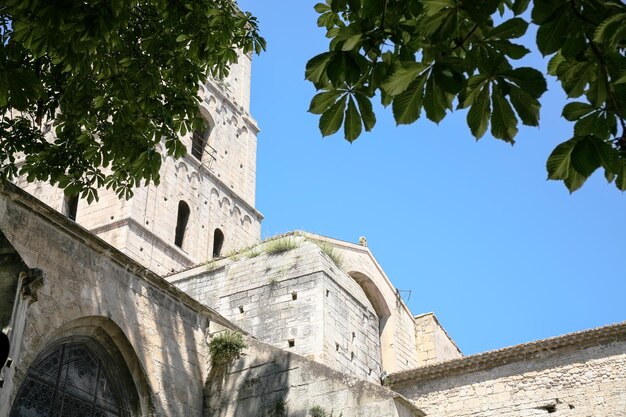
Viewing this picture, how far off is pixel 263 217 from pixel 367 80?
24.8 metres

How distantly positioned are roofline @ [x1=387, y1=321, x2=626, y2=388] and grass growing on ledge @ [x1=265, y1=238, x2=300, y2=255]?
10.8ft

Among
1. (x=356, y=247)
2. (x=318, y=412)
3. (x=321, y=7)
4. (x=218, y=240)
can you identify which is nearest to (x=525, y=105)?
(x=321, y=7)

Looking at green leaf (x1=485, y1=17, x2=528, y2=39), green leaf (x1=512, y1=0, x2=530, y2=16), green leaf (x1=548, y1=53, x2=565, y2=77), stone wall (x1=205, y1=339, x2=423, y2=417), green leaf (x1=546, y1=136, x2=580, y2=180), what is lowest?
green leaf (x1=546, y1=136, x2=580, y2=180)

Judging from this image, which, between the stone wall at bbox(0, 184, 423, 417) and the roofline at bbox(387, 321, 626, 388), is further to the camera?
the roofline at bbox(387, 321, 626, 388)

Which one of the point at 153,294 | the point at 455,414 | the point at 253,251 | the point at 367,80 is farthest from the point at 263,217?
the point at 367,80

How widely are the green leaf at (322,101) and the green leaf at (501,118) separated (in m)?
0.71

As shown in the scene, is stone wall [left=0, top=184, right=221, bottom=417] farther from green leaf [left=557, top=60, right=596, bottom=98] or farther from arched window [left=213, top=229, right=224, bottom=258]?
arched window [left=213, top=229, right=224, bottom=258]

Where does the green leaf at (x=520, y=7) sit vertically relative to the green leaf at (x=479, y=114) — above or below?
above

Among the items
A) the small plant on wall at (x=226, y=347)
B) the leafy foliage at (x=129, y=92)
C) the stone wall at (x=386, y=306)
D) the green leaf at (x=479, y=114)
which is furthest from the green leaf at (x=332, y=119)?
the stone wall at (x=386, y=306)

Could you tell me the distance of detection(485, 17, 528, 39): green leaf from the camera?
3.11 m

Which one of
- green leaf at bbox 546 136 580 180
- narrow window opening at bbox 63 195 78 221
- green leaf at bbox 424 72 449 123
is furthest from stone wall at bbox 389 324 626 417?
narrow window opening at bbox 63 195 78 221

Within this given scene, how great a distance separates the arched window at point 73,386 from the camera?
8.65 meters

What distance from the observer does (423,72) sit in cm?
316

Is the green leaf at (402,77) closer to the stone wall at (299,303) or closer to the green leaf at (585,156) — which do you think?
the green leaf at (585,156)
